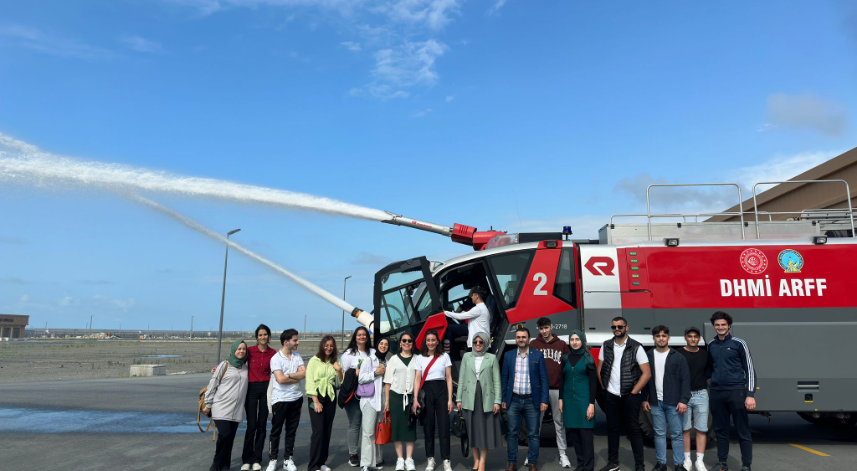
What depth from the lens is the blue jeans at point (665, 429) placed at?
706 centimetres

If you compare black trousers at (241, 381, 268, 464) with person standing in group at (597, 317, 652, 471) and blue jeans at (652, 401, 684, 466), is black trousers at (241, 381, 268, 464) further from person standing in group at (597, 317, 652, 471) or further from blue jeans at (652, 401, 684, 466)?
blue jeans at (652, 401, 684, 466)

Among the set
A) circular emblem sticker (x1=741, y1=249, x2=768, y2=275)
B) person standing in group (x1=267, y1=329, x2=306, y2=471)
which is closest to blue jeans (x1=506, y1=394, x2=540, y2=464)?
person standing in group (x1=267, y1=329, x2=306, y2=471)

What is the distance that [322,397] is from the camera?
7.37m

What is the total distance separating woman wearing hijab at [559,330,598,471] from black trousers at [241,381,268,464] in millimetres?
3944

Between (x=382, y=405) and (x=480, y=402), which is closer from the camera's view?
(x=480, y=402)

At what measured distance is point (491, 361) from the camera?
7.18 meters

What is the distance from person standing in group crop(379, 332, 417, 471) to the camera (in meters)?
7.29

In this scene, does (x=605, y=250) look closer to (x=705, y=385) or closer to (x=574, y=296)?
(x=574, y=296)

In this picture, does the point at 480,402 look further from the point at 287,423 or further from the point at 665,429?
the point at 287,423

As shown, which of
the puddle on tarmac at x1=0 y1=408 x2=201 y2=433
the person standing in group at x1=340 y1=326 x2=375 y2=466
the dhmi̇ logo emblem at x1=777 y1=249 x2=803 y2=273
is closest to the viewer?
the person standing in group at x1=340 y1=326 x2=375 y2=466

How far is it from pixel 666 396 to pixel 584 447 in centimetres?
123

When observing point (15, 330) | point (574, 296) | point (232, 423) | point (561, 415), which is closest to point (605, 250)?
point (574, 296)

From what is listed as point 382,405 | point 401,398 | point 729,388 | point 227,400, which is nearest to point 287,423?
point 227,400

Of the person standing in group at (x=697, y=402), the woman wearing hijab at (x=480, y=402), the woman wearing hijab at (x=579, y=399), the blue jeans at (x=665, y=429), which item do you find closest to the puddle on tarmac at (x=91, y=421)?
the woman wearing hijab at (x=480, y=402)
